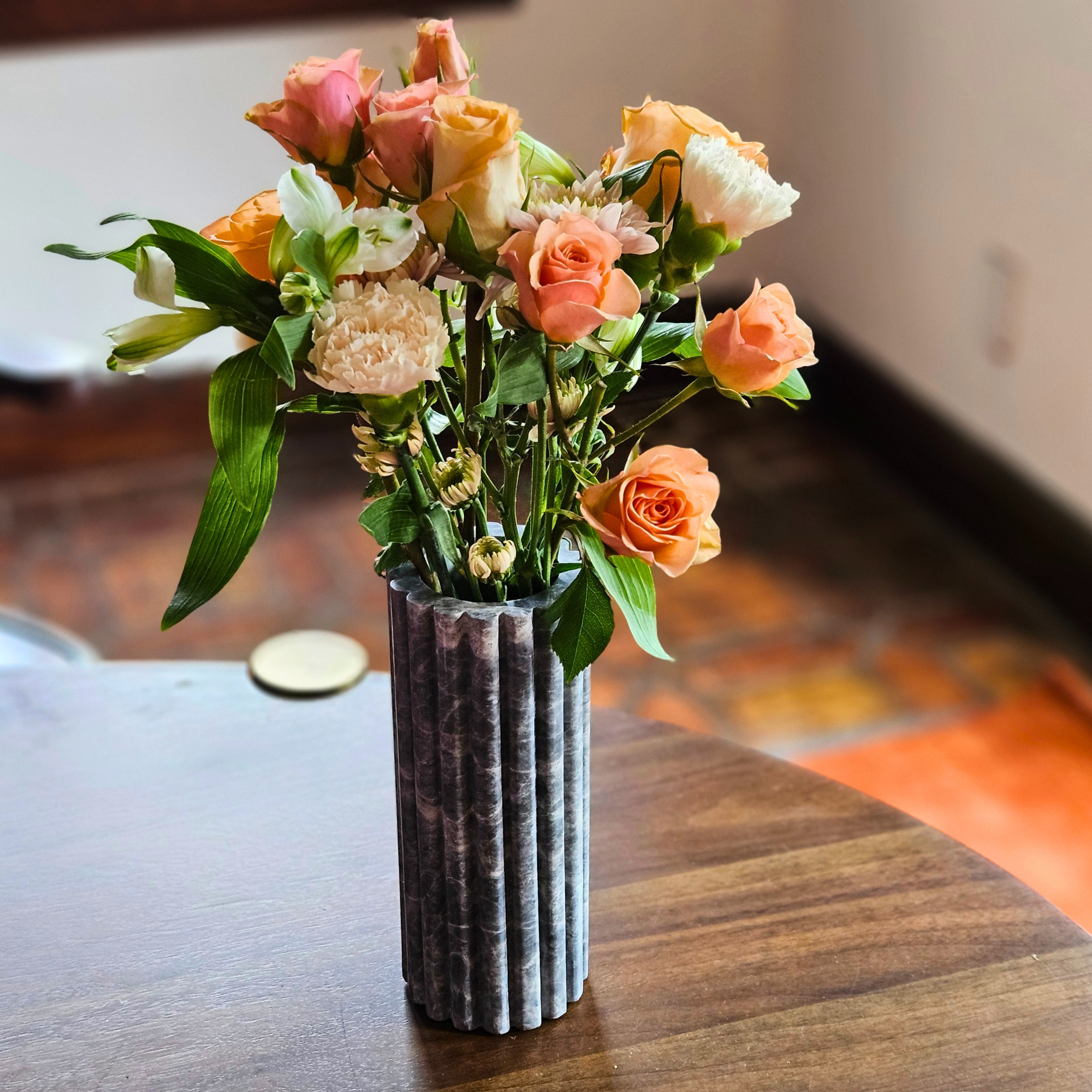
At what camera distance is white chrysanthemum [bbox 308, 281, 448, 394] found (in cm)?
52

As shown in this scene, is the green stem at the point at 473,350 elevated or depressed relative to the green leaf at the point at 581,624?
elevated

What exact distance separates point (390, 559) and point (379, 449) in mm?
74

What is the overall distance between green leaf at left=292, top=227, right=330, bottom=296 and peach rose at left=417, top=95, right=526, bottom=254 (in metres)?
0.05

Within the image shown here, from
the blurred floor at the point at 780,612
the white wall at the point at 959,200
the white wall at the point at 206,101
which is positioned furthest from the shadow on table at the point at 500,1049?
the white wall at the point at 206,101

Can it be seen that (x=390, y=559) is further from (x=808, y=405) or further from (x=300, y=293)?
(x=808, y=405)

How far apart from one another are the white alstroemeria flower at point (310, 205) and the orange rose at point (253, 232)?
4cm

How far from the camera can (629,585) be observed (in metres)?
0.61

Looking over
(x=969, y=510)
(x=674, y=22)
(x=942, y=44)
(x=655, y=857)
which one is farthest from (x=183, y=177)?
(x=655, y=857)

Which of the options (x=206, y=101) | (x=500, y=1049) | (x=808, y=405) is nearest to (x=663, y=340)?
(x=500, y=1049)

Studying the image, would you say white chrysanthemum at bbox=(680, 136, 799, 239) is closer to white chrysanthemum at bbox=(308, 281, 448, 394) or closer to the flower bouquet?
the flower bouquet

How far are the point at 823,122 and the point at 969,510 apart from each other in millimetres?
885

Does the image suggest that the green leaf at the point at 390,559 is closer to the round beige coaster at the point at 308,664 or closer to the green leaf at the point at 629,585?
the green leaf at the point at 629,585

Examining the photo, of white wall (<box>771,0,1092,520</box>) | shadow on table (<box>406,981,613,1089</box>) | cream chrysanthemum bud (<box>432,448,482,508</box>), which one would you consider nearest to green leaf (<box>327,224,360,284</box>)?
cream chrysanthemum bud (<box>432,448,482,508</box>)

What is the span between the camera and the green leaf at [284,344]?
0.52 meters
